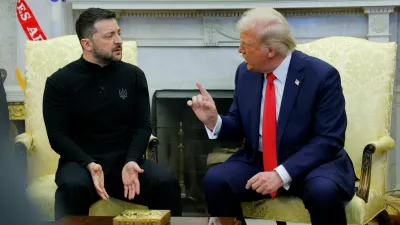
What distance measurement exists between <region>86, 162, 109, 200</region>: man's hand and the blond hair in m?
0.84

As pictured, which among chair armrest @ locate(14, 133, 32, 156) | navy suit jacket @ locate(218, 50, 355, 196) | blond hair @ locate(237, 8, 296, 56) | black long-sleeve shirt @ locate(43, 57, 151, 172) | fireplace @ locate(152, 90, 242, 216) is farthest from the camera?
fireplace @ locate(152, 90, 242, 216)

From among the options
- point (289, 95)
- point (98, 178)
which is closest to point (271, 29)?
point (289, 95)

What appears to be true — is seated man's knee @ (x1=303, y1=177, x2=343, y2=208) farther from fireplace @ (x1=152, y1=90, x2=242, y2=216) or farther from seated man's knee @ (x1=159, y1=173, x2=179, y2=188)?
fireplace @ (x1=152, y1=90, x2=242, y2=216)

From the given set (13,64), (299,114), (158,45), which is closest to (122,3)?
(158,45)

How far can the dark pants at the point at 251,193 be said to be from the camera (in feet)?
6.49

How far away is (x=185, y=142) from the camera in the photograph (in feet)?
12.5

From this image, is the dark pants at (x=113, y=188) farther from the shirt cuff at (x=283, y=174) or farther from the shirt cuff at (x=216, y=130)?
the shirt cuff at (x=283, y=174)

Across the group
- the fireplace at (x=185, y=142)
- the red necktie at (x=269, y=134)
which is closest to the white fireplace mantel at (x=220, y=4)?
the fireplace at (x=185, y=142)

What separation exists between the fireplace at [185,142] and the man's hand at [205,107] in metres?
1.52

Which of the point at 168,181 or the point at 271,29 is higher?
the point at 271,29

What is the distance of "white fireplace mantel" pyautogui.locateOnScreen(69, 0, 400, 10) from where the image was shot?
3.58 metres

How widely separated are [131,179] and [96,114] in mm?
360

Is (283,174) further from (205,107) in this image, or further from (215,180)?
(205,107)

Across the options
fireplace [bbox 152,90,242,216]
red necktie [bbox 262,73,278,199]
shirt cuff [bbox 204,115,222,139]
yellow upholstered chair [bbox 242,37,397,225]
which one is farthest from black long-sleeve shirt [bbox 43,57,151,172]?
fireplace [bbox 152,90,242,216]
